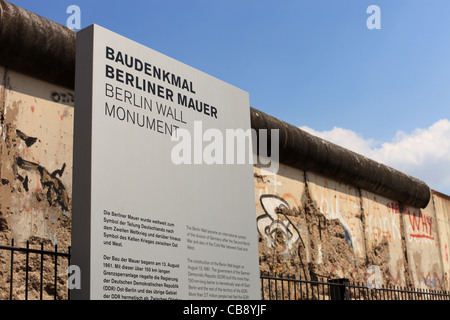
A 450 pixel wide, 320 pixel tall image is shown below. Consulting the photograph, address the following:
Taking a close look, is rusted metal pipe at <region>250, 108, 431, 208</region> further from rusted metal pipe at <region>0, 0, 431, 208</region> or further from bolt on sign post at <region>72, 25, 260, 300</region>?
bolt on sign post at <region>72, 25, 260, 300</region>

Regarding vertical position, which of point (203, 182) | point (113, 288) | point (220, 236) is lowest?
point (113, 288)

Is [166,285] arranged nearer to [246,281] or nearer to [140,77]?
[246,281]

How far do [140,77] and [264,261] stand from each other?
161 inches

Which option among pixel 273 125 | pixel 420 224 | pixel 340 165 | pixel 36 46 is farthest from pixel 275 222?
pixel 420 224

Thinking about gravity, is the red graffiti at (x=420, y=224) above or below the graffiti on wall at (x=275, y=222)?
above

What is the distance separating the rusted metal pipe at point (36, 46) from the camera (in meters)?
6.05

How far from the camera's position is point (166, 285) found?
4.77 metres

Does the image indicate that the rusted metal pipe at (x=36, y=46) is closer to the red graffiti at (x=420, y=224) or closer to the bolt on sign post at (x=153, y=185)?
the bolt on sign post at (x=153, y=185)

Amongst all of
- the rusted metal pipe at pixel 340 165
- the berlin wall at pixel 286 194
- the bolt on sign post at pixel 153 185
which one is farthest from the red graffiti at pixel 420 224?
the bolt on sign post at pixel 153 185

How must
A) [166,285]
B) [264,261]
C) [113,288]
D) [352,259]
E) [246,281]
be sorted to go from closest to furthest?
[113,288] < [166,285] < [246,281] < [264,261] < [352,259]

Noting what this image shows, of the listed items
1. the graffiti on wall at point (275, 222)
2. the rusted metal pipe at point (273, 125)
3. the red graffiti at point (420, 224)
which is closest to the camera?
the rusted metal pipe at point (273, 125)

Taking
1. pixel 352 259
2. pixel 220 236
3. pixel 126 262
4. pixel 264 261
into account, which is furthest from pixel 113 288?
pixel 352 259

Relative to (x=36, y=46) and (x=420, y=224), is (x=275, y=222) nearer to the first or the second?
(x=36, y=46)

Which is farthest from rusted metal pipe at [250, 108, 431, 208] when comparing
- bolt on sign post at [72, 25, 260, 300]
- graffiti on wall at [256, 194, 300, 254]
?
bolt on sign post at [72, 25, 260, 300]
